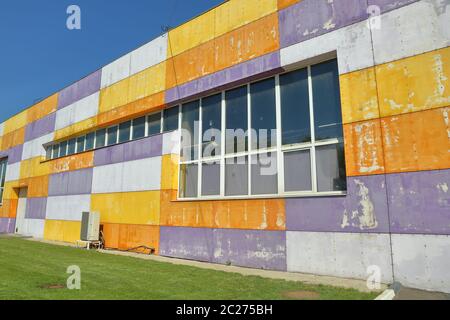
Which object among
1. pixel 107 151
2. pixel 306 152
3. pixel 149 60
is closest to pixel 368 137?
pixel 306 152

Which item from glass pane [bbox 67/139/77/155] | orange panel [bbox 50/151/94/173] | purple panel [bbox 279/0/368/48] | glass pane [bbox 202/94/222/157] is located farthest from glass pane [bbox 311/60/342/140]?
glass pane [bbox 67/139/77/155]

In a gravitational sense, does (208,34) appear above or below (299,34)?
above

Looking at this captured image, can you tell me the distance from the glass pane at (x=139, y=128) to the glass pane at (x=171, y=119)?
138 cm

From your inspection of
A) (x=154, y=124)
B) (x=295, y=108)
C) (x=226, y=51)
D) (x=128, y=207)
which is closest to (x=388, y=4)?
(x=295, y=108)

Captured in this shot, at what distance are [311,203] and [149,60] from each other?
30.0 ft

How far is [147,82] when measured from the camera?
518 inches

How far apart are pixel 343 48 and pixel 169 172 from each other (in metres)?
6.78

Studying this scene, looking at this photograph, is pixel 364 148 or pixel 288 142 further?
pixel 288 142

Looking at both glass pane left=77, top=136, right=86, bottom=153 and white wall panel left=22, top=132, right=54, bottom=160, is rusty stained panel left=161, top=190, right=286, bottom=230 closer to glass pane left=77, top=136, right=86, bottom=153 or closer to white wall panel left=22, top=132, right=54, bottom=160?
glass pane left=77, top=136, right=86, bottom=153

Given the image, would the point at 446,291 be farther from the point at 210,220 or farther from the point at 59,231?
the point at 59,231

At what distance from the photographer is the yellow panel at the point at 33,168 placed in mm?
19006

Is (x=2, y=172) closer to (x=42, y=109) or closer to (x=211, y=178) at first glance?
(x=42, y=109)

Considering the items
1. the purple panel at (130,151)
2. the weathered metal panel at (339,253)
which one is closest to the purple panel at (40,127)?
the purple panel at (130,151)

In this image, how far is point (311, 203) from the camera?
25.7 feet
